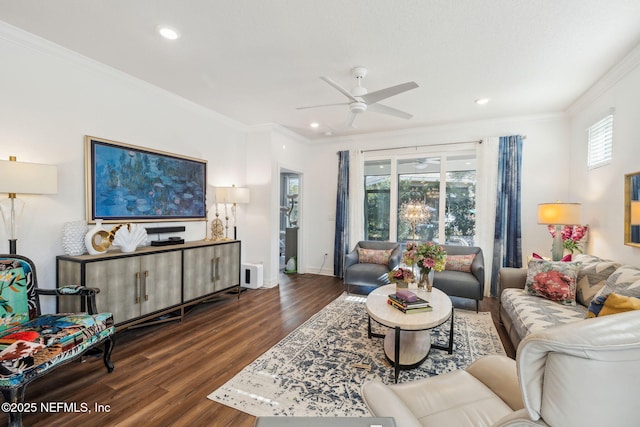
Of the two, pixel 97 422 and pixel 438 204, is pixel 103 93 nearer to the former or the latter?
pixel 97 422

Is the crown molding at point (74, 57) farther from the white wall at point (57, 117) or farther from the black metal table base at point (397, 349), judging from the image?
the black metal table base at point (397, 349)

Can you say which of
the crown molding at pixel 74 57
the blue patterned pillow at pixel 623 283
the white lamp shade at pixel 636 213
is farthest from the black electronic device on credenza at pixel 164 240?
the white lamp shade at pixel 636 213

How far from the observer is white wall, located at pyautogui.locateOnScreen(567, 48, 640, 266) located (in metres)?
2.75

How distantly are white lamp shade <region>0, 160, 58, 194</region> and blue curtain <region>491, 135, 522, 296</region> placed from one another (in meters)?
5.61

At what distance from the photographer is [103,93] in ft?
10.0

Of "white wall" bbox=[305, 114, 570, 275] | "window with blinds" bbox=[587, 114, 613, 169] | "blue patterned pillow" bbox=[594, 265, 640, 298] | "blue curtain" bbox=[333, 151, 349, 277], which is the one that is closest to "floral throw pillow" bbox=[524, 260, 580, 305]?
"blue patterned pillow" bbox=[594, 265, 640, 298]

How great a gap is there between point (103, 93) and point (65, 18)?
2.94 ft

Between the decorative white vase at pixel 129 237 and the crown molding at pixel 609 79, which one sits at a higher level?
the crown molding at pixel 609 79

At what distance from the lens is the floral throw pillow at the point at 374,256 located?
4758mm

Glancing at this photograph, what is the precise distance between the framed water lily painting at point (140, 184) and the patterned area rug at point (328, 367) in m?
2.25

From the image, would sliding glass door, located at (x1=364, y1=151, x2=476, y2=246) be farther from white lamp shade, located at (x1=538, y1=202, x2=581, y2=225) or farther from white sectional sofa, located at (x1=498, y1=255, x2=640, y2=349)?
white sectional sofa, located at (x1=498, y1=255, x2=640, y2=349)

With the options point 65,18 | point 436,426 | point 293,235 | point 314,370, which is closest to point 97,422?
point 314,370

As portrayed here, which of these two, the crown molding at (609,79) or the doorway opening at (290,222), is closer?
the crown molding at (609,79)

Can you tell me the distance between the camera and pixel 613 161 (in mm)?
3100
